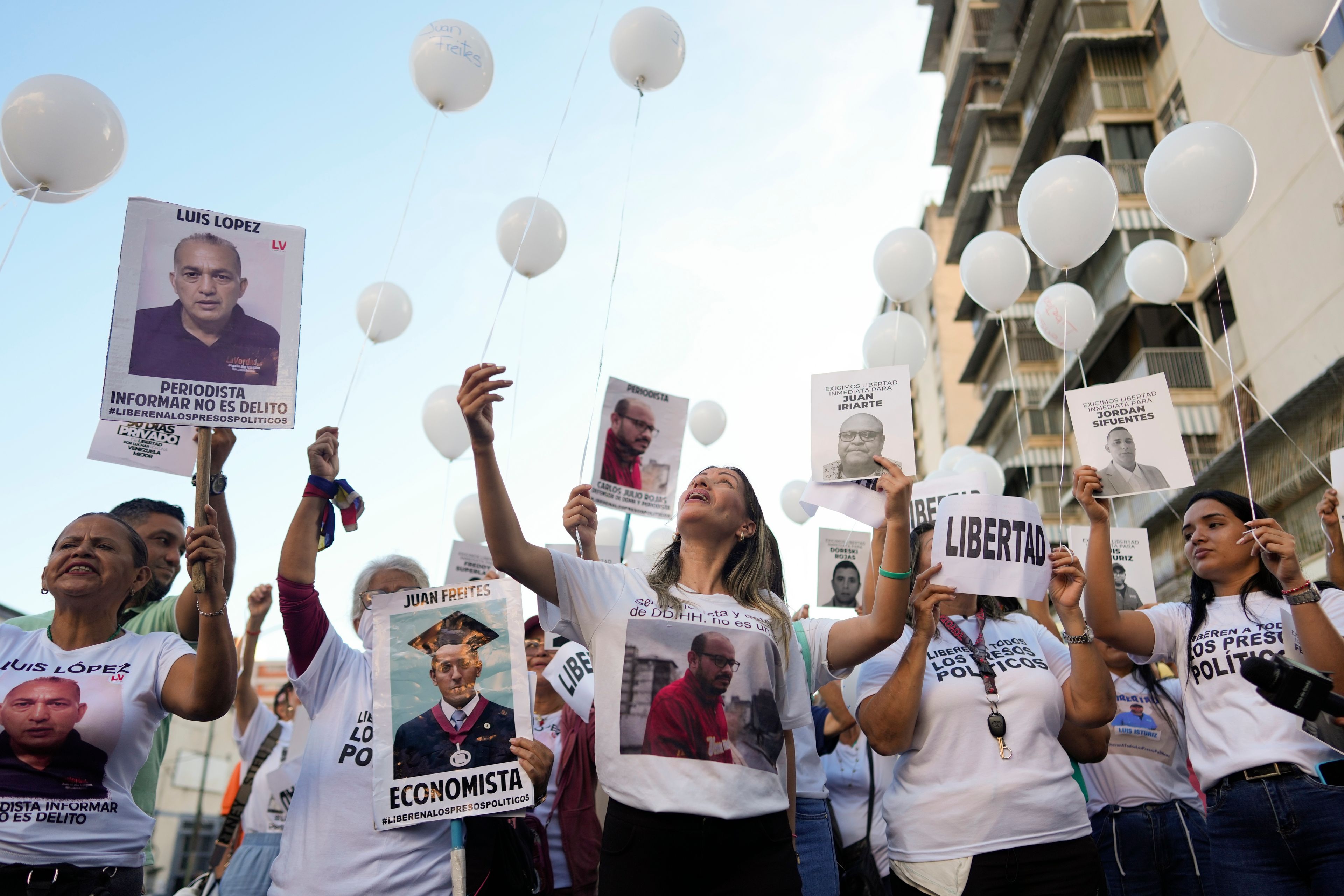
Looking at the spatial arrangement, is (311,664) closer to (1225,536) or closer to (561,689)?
(561,689)

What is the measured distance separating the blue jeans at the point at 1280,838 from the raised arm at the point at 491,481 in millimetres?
2549

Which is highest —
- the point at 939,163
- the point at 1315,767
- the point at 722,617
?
the point at 939,163

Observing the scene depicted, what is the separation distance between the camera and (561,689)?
4402 millimetres

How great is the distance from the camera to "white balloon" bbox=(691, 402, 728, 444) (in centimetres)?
1120

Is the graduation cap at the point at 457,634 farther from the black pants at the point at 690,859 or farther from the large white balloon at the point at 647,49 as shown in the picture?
the large white balloon at the point at 647,49

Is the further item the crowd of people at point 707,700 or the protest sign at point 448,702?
the protest sign at point 448,702

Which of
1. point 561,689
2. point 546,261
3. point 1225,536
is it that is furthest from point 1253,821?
point 546,261

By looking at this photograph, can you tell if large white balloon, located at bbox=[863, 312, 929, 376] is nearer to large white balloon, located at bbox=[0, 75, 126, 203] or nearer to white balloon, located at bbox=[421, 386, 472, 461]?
white balloon, located at bbox=[421, 386, 472, 461]

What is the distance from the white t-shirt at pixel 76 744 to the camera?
2830mm

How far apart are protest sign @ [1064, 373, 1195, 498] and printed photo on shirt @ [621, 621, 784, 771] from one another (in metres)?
2.04

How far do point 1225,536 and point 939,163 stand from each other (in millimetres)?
28484

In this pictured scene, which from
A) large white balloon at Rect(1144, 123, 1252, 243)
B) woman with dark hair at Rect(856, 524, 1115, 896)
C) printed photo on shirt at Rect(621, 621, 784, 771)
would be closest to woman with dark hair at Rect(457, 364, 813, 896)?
printed photo on shirt at Rect(621, 621, 784, 771)

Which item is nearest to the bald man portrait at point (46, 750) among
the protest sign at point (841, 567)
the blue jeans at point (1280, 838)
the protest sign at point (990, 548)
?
the protest sign at point (990, 548)

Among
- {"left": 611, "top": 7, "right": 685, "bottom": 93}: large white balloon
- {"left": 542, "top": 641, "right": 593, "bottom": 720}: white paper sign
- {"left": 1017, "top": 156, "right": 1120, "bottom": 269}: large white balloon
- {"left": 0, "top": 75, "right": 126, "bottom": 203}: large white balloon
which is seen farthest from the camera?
{"left": 611, "top": 7, "right": 685, "bottom": 93}: large white balloon
